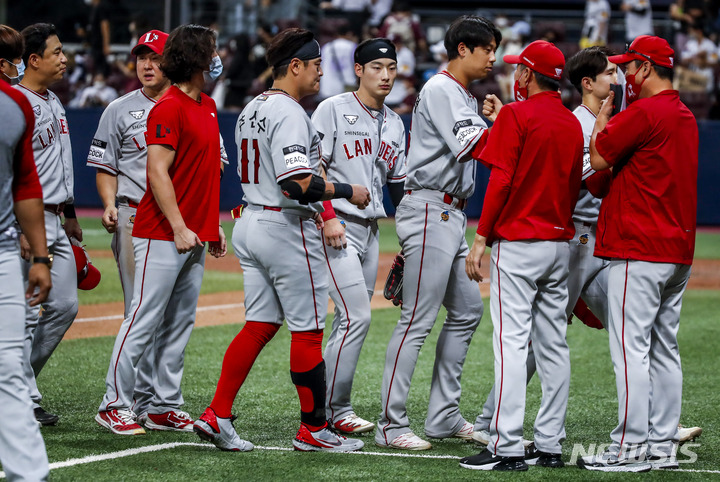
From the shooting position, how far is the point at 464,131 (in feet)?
15.9

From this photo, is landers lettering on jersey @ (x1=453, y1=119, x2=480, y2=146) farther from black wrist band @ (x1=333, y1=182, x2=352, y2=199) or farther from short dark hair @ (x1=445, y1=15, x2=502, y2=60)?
black wrist band @ (x1=333, y1=182, x2=352, y2=199)

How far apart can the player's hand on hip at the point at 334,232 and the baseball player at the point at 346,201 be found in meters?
0.06

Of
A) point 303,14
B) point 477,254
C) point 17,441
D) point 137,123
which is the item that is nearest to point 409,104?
point 303,14

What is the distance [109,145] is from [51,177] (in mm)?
493

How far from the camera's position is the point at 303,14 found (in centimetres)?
2148

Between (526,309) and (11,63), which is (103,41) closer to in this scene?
(11,63)

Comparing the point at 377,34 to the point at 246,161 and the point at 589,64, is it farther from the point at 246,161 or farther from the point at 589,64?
the point at 246,161

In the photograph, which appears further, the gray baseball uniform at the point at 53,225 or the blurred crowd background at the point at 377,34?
the blurred crowd background at the point at 377,34

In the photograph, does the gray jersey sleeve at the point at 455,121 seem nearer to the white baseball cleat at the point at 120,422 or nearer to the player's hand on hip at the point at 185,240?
the player's hand on hip at the point at 185,240

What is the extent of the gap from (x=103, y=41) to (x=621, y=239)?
56.4 ft

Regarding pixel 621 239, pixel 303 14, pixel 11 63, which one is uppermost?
pixel 303 14

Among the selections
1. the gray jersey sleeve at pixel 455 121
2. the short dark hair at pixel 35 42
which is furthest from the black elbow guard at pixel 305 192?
the short dark hair at pixel 35 42

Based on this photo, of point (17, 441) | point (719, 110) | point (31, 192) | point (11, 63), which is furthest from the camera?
point (719, 110)

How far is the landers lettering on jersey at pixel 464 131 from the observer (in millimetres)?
4816
